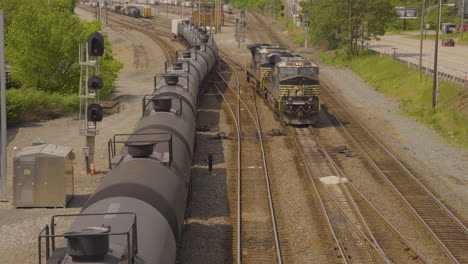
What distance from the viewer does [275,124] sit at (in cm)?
3753

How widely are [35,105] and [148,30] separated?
66.6 m

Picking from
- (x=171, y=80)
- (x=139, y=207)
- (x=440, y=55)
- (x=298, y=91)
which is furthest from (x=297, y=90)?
(x=440, y=55)

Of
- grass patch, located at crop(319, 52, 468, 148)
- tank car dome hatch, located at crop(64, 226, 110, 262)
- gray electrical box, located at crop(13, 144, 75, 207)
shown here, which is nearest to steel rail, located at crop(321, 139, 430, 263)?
grass patch, located at crop(319, 52, 468, 148)

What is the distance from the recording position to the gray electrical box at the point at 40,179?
71.1 ft

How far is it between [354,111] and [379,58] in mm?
22054

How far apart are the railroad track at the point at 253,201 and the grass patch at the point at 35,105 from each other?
37.9ft

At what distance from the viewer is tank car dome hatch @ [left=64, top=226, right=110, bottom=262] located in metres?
9.39

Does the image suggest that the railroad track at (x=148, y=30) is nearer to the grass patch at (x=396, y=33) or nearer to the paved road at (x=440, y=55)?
the paved road at (x=440, y=55)

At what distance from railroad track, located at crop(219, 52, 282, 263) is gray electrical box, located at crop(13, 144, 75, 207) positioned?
6.79 meters

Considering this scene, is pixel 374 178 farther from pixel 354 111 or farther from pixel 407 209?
pixel 354 111

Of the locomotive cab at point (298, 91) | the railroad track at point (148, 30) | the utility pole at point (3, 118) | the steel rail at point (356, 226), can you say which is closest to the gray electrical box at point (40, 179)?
the utility pole at point (3, 118)

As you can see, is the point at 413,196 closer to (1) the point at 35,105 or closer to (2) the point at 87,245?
(2) the point at 87,245

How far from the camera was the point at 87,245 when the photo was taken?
30.9ft

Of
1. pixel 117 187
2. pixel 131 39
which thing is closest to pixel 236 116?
pixel 117 187
